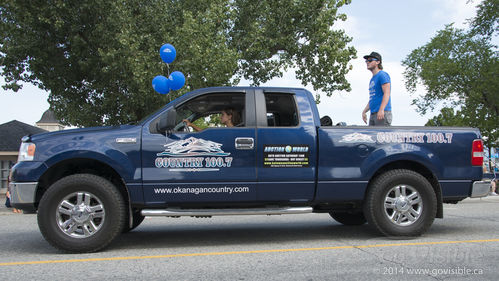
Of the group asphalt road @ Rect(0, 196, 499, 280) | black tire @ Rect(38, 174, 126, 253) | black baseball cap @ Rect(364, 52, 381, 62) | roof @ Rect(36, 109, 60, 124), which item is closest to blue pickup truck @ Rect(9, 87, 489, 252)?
black tire @ Rect(38, 174, 126, 253)

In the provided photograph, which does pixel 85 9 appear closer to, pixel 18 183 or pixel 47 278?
pixel 18 183

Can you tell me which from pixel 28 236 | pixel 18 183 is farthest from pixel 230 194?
pixel 28 236

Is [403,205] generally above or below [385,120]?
below

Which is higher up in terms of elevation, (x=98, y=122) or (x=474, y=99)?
(x=474, y=99)

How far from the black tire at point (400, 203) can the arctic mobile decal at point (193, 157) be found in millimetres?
1952

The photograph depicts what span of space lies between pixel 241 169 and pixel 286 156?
0.59 meters

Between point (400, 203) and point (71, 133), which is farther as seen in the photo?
point (400, 203)

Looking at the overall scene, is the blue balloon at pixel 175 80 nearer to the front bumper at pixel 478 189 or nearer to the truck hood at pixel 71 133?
the truck hood at pixel 71 133

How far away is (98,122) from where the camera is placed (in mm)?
19969

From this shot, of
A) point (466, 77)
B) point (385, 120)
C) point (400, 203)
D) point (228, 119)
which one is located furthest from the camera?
point (466, 77)

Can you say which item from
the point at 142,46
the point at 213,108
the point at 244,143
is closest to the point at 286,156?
the point at 244,143

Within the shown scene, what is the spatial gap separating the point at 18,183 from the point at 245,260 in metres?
2.77

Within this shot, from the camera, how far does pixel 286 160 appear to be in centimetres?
507

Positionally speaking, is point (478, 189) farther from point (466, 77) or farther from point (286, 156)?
point (466, 77)
